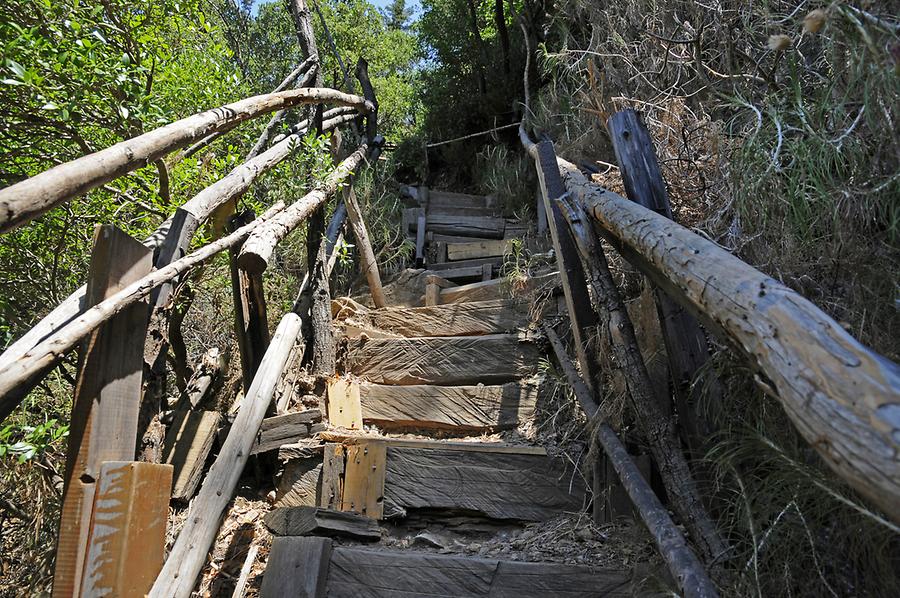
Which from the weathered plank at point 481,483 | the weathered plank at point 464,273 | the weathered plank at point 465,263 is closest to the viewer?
the weathered plank at point 481,483

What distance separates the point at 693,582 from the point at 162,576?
1.39 m

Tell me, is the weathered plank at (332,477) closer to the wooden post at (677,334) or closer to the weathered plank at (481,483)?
the weathered plank at (481,483)

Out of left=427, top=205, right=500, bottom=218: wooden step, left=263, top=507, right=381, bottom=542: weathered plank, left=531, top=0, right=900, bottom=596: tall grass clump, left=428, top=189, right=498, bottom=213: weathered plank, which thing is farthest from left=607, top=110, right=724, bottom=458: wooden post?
left=428, top=189, right=498, bottom=213: weathered plank

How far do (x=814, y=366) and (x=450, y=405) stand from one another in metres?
2.84

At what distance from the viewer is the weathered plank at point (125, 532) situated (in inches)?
65.6

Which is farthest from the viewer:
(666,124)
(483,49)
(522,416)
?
(483,49)

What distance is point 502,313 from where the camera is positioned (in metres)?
4.27

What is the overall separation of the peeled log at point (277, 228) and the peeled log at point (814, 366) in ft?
4.98

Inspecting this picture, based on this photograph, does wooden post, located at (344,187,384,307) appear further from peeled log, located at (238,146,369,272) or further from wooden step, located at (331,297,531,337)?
peeled log, located at (238,146,369,272)

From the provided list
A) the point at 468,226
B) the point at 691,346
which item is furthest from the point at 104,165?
the point at 468,226

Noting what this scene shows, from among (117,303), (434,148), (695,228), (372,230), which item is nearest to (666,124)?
(695,228)

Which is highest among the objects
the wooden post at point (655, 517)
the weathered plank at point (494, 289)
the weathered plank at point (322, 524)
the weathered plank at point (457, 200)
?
the weathered plank at point (457, 200)

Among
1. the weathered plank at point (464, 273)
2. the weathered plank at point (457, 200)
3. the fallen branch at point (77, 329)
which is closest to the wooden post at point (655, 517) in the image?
the fallen branch at point (77, 329)

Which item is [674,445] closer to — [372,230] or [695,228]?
[695,228]
